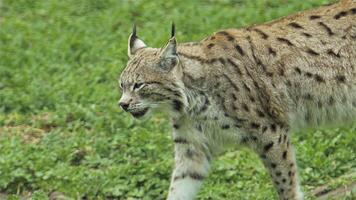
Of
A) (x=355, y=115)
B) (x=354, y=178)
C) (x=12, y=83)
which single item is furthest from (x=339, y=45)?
(x=12, y=83)

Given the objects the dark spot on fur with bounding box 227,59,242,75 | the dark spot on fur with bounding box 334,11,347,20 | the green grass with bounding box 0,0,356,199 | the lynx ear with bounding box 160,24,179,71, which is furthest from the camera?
the green grass with bounding box 0,0,356,199

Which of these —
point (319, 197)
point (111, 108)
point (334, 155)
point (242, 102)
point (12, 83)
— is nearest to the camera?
point (242, 102)

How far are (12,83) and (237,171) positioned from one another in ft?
Result: 10.8

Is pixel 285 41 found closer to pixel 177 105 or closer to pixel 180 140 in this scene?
→ pixel 177 105

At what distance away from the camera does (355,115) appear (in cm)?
878

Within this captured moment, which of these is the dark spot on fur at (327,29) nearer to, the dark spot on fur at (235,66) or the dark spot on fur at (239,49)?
the dark spot on fur at (239,49)

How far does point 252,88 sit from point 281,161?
0.61 meters

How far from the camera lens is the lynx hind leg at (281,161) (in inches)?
331

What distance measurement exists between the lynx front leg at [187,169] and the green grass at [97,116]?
666 mm

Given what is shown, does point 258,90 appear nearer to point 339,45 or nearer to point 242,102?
point 242,102

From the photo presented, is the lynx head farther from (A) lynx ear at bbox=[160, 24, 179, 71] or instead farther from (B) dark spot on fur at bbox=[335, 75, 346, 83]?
(B) dark spot on fur at bbox=[335, 75, 346, 83]

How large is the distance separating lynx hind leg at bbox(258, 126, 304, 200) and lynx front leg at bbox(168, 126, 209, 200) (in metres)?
0.48

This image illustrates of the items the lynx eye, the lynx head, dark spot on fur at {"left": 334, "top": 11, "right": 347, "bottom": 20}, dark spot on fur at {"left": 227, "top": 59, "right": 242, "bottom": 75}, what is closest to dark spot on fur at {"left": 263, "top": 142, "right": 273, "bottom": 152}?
dark spot on fur at {"left": 227, "top": 59, "right": 242, "bottom": 75}

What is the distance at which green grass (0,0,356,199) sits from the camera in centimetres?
964
